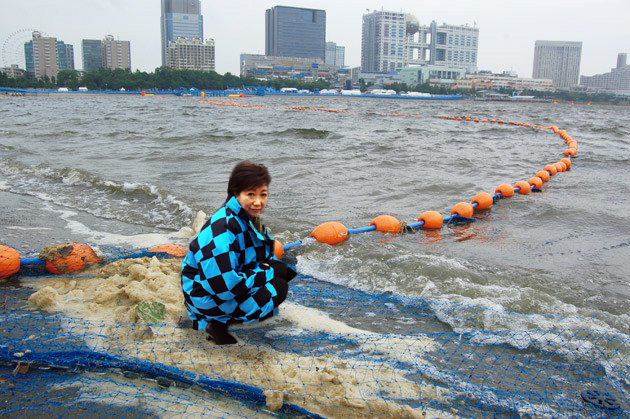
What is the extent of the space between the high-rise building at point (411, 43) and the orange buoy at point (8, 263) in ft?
614

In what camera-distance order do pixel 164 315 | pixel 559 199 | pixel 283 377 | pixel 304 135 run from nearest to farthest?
pixel 283 377 → pixel 164 315 → pixel 559 199 → pixel 304 135

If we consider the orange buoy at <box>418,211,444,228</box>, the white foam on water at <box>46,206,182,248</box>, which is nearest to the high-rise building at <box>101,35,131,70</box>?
the white foam on water at <box>46,206,182,248</box>


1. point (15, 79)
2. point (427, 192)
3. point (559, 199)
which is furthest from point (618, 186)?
point (15, 79)

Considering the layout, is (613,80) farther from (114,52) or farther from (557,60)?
(114,52)

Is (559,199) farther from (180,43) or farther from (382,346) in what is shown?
(180,43)

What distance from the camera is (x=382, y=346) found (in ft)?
11.2

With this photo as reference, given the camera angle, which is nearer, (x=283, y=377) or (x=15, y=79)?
(x=283, y=377)

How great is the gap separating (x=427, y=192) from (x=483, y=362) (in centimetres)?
655

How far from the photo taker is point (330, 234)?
5.96m

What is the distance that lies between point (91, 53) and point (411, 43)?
11270cm

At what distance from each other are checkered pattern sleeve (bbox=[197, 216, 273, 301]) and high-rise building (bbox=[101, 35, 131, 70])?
186059 mm

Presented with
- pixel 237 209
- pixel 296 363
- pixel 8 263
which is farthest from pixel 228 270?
pixel 8 263

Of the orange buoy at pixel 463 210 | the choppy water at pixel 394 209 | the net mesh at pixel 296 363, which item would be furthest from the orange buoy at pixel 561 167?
the net mesh at pixel 296 363

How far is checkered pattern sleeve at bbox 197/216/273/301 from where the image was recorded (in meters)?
2.76
